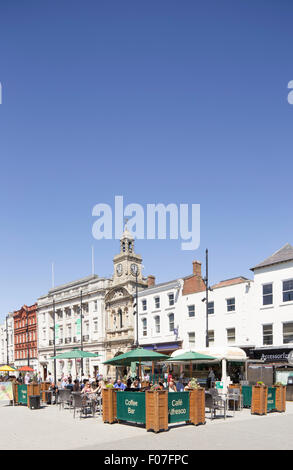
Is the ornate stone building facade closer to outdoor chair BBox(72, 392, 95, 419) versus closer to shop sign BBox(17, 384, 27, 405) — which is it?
shop sign BBox(17, 384, 27, 405)

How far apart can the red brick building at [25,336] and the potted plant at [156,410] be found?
59.3 metres

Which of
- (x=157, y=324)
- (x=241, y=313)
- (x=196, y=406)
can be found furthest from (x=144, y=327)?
(x=196, y=406)

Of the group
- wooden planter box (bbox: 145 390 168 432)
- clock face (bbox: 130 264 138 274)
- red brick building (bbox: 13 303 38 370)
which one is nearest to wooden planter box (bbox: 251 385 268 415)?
wooden planter box (bbox: 145 390 168 432)

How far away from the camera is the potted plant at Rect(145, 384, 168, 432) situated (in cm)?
1341

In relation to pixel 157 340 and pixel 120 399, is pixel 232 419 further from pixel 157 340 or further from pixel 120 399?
pixel 157 340

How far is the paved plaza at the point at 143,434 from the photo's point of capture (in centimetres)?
1134

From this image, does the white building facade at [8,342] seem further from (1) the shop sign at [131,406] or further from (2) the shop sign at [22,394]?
(1) the shop sign at [131,406]

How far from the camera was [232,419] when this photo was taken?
16422 mm

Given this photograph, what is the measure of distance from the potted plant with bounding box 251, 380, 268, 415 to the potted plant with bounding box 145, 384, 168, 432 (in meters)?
5.56

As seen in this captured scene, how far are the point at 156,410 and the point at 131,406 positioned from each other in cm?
152

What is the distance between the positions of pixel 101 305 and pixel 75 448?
4628cm

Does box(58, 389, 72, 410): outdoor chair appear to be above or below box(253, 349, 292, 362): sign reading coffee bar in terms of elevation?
above

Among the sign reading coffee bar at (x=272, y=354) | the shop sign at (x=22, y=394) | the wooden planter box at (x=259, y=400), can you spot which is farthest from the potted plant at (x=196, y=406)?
the sign reading coffee bar at (x=272, y=354)
